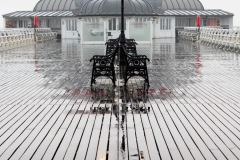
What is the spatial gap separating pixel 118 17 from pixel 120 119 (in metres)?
27.5

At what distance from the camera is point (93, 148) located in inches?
222

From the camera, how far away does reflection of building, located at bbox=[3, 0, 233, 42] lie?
103ft

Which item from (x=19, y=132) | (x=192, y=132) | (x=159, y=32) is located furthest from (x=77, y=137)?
(x=159, y=32)

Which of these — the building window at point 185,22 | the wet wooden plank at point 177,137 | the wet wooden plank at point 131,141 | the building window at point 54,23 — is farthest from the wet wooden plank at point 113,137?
the building window at point 185,22

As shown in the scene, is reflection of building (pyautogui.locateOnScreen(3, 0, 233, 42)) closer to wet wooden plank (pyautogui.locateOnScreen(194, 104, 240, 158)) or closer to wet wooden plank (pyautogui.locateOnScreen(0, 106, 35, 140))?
wet wooden plank (pyautogui.locateOnScreen(0, 106, 35, 140))

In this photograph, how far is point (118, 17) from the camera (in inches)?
1345

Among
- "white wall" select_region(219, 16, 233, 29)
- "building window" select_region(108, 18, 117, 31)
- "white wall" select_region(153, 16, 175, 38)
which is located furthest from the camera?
"white wall" select_region(219, 16, 233, 29)

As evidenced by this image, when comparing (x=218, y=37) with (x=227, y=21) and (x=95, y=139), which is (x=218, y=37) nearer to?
(x=227, y=21)

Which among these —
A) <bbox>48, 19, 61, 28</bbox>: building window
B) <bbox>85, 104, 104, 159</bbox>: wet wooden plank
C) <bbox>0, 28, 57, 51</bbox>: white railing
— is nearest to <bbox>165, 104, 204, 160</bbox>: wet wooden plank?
<bbox>85, 104, 104, 159</bbox>: wet wooden plank

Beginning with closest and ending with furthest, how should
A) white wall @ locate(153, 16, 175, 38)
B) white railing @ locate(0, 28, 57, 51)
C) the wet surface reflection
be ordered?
the wet surface reflection
white railing @ locate(0, 28, 57, 51)
white wall @ locate(153, 16, 175, 38)

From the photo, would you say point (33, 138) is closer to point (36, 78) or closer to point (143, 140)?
point (143, 140)

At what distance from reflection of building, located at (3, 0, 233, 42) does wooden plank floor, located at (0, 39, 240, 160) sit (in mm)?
19073

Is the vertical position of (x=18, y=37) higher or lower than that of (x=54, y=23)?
lower

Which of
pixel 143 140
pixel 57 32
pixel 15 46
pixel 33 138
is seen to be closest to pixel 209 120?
pixel 143 140
